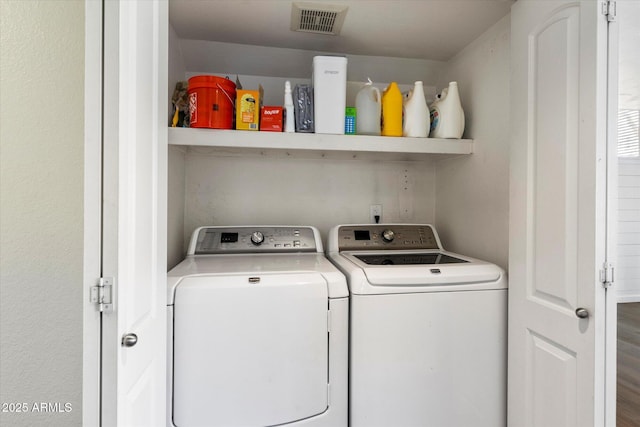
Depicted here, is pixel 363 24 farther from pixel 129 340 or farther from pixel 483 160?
pixel 129 340

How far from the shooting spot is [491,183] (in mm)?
1794

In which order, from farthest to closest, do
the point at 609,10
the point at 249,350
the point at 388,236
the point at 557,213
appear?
the point at 388,236, the point at 249,350, the point at 557,213, the point at 609,10

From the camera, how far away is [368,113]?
1910 millimetres

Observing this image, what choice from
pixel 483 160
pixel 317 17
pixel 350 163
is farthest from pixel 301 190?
pixel 483 160

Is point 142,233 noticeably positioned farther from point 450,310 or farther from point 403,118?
point 403,118

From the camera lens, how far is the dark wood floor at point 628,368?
2023 millimetres

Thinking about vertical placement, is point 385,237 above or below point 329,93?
below

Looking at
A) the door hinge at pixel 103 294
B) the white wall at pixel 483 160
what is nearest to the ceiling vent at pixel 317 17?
the white wall at pixel 483 160

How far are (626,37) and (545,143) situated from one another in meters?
1.76

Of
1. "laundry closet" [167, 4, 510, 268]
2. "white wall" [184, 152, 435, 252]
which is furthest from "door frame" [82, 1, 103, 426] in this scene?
"white wall" [184, 152, 435, 252]

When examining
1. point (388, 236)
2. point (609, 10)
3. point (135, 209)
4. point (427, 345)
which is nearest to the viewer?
point (135, 209)

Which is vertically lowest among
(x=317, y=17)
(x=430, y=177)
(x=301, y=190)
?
(x=301, y=190)

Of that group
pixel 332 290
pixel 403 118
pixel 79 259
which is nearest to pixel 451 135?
pixel 403 118

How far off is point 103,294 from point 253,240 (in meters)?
1.19
